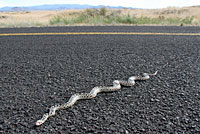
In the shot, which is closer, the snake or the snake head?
the snake head

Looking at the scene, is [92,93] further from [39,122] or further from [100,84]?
[39,122]

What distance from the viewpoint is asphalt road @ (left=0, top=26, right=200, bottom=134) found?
282 cm

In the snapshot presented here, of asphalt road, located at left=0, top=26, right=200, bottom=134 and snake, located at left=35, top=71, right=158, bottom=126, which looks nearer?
asphalt road, located at left=0, top=26, right=200, bottom=134

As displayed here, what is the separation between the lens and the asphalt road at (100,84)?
2824 mm

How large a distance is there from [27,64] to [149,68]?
2596 millimetres

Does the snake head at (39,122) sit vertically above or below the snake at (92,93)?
below

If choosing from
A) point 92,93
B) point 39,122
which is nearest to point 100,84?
point 92,93

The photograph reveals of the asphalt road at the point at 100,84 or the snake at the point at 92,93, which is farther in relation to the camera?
the snake at the point at 92,93

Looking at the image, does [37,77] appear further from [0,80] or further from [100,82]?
[100,82]

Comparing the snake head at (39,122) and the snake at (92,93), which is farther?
the snake at (92,93)

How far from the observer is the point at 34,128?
8.97ft

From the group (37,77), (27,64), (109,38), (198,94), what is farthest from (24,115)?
(109,38)

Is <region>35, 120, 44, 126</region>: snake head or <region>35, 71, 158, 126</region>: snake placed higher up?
<region>35, 71, 158, 126</region>: snake

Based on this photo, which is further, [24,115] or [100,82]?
[100,82]
